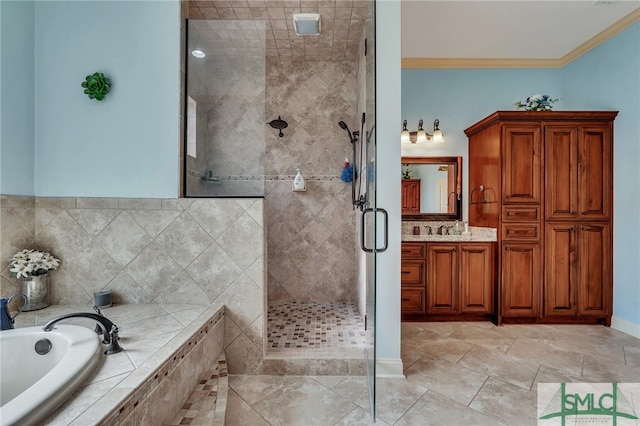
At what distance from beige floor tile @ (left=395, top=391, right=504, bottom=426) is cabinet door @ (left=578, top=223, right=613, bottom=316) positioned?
211cm

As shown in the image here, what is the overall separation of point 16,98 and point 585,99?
5051mm

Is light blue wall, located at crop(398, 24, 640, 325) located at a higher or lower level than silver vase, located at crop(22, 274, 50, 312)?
higher

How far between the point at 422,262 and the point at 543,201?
1.30m

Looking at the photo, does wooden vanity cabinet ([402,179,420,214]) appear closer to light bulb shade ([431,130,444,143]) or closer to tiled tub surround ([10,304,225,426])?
light bulb shade ([431,130,444,143])

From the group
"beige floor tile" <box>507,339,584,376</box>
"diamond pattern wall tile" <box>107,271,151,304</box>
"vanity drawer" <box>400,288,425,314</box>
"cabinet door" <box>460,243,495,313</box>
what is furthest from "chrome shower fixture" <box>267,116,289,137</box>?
"beige floor tile" <box>507,339,584,376</box>

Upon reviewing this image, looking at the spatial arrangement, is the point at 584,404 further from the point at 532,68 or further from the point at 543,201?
the point at 532,68

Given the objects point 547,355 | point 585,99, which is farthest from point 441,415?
point 585,99

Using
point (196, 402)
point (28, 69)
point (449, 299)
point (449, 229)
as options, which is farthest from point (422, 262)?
point (28, 69)

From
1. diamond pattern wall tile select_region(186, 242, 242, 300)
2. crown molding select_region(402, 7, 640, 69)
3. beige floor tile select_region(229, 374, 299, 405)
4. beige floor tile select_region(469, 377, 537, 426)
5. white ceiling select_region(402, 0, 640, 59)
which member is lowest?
beige floor tile select_region(229, 374, 299, 405)

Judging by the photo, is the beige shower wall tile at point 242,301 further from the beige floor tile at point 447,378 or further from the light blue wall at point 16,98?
the light blue wall at point 16,98

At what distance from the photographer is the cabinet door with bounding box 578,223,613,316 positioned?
286cm

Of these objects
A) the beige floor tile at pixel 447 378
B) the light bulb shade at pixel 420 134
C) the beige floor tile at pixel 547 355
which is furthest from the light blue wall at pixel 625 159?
the beige floor tile at pixel 447 378

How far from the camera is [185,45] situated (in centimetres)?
209

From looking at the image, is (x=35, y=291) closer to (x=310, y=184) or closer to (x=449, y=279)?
(x=310, y=184)
